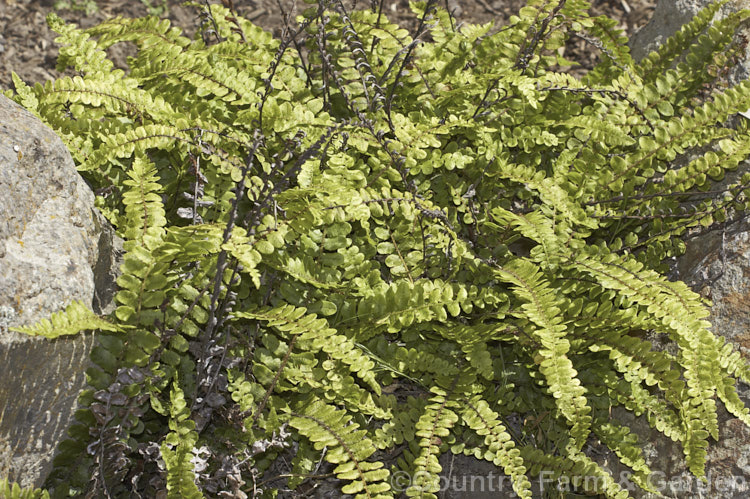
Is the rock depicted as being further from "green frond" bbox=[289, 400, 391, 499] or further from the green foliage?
"green frond" bbox=[289, 400, 391, 499]

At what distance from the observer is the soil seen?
5.15 m

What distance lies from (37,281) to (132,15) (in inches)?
149

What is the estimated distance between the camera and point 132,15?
547 cm

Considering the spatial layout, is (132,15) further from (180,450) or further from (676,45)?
(180,450)

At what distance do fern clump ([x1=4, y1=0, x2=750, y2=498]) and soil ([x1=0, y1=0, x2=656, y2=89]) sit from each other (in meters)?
1.87

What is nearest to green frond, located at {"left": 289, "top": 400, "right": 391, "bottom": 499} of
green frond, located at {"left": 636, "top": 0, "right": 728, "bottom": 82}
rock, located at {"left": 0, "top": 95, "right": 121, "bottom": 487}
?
rock, located at {"left": 0, "top": 95, "right": 121, "bottom": 487}

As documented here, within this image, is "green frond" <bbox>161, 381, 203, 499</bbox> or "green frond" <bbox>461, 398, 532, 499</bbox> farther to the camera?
"green frond" <bbox>461, 398, 532, 499</bbox>

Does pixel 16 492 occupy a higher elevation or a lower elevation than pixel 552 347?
lower

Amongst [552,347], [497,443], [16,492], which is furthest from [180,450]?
[552,347]

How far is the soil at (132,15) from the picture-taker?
515cm

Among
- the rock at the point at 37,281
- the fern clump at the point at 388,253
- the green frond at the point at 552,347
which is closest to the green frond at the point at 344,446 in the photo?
the fern clump at the point at 388,253

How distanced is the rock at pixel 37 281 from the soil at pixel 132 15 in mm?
2850

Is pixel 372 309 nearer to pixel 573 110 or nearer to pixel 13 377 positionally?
pixel 13 377

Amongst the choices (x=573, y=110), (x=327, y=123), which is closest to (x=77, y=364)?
(x=327, y=123)
